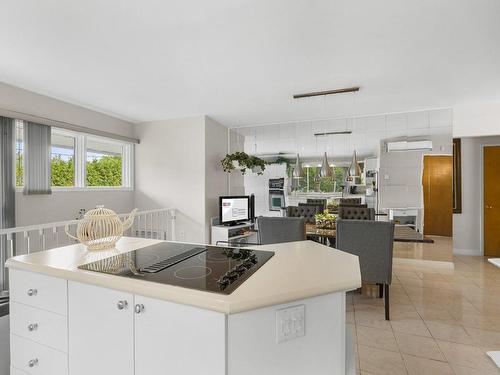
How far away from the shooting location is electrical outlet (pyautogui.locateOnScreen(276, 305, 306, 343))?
931 millimetres

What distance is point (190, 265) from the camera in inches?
50.0

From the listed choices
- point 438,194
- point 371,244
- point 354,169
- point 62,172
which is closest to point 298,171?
point 354,169

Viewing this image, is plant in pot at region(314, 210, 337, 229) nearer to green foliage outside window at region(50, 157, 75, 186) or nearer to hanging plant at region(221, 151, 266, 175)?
hanging plant at region(221, 151, 266, 175)

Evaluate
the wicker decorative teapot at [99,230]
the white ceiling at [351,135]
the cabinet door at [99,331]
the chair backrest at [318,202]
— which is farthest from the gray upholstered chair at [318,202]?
the cabinet door at [99,331]

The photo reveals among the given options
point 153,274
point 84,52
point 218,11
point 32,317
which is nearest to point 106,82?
point 84,52

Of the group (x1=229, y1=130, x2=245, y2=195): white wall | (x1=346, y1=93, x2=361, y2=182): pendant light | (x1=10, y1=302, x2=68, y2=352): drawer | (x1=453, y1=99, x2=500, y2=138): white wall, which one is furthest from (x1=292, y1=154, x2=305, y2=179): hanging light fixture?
(x1=10, y1=302, x2=68, y2=352): drawer

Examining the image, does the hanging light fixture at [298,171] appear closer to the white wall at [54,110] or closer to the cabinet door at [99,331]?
the white wall at [54,110]

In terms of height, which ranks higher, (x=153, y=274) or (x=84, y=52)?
(x=84, y=52)

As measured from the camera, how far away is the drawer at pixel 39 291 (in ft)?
4.02

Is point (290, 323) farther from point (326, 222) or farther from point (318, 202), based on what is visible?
point (318, 202)

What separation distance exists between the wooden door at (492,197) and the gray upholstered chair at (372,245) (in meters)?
3.46

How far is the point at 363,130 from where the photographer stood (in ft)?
14.8

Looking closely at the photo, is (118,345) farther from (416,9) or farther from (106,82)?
(106,82)

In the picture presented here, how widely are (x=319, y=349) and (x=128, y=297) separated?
751 mm
